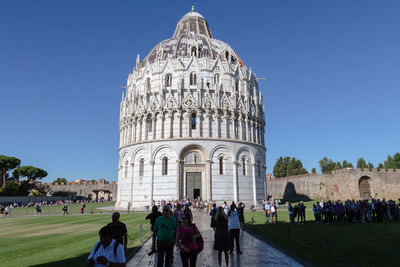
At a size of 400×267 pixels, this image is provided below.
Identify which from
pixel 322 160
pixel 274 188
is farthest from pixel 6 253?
pixel 322 160

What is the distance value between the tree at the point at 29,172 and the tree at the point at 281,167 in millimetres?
84006

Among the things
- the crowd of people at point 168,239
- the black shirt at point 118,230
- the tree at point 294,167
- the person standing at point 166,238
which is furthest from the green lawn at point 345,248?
the tree at point 294,167

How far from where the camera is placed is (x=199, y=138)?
38.3 metres

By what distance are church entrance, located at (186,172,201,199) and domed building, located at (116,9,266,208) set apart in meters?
0.14

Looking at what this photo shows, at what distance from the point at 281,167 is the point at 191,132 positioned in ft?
229

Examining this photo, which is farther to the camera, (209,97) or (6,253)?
(209,97)

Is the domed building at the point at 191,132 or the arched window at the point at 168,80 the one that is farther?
the arched window at the point at 168,80

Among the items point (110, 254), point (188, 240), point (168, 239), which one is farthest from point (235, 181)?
point (110, 254)

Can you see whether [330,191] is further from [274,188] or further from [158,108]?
[158,108]

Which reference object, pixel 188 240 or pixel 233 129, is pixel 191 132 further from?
pixel 188 240

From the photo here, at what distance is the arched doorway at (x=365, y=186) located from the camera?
49062 millimetres

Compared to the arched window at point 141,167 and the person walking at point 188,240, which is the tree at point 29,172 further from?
the person walking at point 188,240

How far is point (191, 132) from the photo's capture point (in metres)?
39.0

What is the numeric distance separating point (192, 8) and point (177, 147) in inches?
1785
